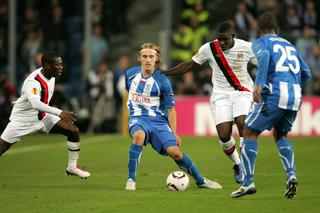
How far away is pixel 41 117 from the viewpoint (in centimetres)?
1307

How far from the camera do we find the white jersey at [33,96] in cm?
1249

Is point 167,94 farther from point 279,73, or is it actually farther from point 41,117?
point 41,117

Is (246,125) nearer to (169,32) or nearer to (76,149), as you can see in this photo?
(76,149)

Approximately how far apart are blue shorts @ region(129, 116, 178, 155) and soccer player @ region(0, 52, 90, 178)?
1336 mm

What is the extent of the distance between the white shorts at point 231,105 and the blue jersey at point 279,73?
2246 mm

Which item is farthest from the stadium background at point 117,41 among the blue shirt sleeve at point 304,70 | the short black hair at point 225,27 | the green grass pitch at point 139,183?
the blue shirt sleeve at point 304,70

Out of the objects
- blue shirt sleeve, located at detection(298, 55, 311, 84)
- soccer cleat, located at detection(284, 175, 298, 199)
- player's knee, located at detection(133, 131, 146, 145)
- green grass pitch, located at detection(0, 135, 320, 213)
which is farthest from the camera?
player's knee, located at detection(133, 131, 146, 145)

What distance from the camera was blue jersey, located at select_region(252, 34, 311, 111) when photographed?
10281 mm

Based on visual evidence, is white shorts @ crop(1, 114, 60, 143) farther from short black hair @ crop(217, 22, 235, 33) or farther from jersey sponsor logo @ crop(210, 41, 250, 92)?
short black hair @ crop(217, 22, 235, 33)

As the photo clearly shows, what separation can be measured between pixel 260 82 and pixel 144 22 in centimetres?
1706

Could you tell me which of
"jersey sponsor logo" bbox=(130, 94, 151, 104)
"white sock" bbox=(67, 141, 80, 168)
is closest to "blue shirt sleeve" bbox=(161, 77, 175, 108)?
"jersey sponsor logo" bbox=(130, 94, 151, 104)

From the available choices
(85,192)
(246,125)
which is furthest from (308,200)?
(85,192)

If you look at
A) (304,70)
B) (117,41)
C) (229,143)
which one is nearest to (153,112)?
(229,143)

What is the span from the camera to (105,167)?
15.5m
